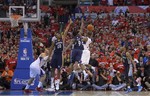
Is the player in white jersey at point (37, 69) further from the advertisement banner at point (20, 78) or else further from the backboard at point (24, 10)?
the backboard at point (24, 10)

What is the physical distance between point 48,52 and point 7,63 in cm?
328

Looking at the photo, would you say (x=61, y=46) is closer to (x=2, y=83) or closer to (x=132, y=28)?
(x=2, y=83)

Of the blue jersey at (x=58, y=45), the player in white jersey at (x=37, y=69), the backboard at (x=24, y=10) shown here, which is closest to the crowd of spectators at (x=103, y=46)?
the player in white jersey at (x=37, y=69)

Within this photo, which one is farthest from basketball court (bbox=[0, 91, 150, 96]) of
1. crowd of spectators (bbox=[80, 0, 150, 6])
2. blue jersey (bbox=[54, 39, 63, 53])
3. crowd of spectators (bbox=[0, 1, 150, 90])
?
crowd of spectators (bbox=[80, 0, 150, 6])

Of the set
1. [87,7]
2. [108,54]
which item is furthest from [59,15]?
[108,54]

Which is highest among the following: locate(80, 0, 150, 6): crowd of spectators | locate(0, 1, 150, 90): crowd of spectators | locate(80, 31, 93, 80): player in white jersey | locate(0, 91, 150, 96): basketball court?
locate(80, 0, 150, 6): crowd of spectators

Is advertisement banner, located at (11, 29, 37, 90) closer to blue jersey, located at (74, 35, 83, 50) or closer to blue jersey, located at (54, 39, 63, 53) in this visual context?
blue jersey, located at (54, 39, 63, 53)

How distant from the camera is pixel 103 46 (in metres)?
26.0

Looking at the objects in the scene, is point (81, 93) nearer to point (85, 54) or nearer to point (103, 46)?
point (85, 54)

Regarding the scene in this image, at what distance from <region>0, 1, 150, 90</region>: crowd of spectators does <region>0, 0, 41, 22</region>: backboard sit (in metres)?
2.10

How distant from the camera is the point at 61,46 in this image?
18844 mm

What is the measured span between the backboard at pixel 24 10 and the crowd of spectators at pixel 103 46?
2097 mm

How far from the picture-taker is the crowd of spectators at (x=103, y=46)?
66.6 feet

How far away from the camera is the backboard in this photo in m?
20.6
